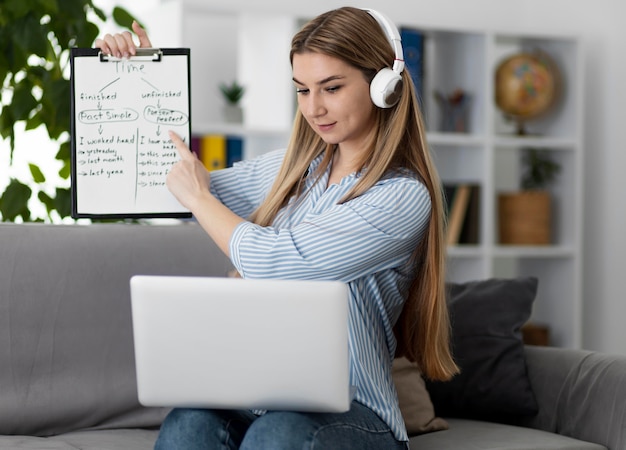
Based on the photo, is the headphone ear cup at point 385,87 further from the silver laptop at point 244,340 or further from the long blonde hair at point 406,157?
the silver laptop at point 244,340

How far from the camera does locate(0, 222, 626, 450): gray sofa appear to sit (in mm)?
1905

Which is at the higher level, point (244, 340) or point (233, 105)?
point (233, 105)

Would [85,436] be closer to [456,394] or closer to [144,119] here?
[144,119]

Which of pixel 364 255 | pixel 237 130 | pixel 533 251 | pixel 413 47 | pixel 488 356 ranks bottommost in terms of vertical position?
pixel 488 356

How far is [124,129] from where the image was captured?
178 centimetres

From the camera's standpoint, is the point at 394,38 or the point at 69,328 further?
the point at 69,328

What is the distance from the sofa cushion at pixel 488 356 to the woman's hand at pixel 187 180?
0.70m

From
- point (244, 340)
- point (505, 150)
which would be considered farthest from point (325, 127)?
point (505, 150)

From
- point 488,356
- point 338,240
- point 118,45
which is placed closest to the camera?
point 338,240

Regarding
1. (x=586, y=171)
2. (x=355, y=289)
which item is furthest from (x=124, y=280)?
(x=586, y=171)

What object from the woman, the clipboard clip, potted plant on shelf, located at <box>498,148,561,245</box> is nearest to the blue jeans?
the woman

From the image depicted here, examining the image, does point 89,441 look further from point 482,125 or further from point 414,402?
point 482,125

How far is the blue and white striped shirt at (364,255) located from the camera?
157 centimetres

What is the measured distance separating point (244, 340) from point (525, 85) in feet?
9.23
